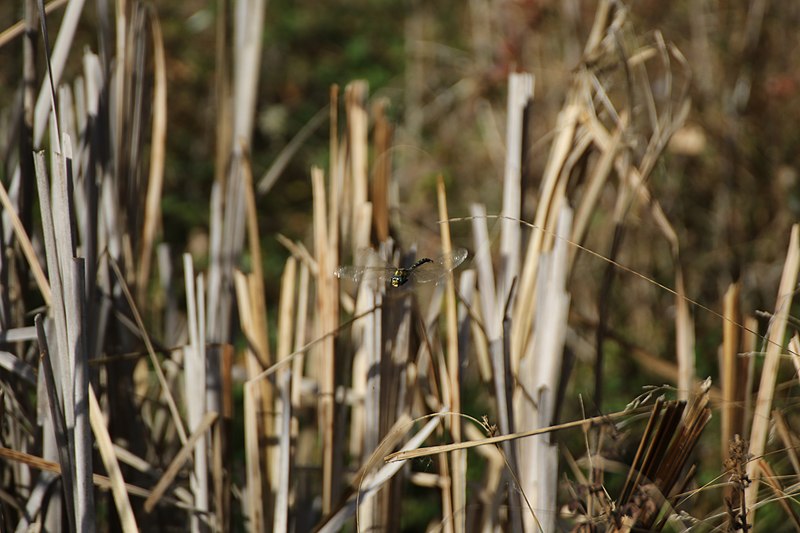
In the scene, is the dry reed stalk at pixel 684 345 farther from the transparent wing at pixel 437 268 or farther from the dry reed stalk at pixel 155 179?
the dry reed stalk at pixel 155 179

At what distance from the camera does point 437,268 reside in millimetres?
899

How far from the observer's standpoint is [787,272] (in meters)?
0.91

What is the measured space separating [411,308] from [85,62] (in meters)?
0.51

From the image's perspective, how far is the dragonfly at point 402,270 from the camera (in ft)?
2.89

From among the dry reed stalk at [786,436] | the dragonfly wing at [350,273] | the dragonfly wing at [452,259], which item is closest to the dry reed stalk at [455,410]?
the dragonfly wing at [452,259]

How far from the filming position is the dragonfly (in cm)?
88

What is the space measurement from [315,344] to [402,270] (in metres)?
0.19

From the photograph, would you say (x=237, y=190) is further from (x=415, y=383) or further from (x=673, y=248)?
(x=673, y=248)

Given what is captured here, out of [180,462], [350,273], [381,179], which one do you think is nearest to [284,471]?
[180,462]

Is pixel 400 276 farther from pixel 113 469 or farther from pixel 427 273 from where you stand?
pixel 113 469

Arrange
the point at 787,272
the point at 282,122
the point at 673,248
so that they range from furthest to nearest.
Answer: the point at 282,122 → the point at 673,248 → the point at 787,272

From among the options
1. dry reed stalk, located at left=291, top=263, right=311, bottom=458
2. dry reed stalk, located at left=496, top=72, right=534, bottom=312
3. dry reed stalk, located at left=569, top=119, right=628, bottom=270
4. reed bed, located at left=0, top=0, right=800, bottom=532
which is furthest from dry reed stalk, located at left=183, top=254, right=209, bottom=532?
dry reed stalk, located at left=569, top=119, right=628, bottom=270

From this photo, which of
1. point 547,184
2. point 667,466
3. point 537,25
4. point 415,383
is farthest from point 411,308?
point 537,25

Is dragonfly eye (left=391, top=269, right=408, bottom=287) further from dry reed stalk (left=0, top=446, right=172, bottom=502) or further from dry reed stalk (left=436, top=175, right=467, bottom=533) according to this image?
dry reed stalk (left=0, top=446, right=172, bottom=502)
